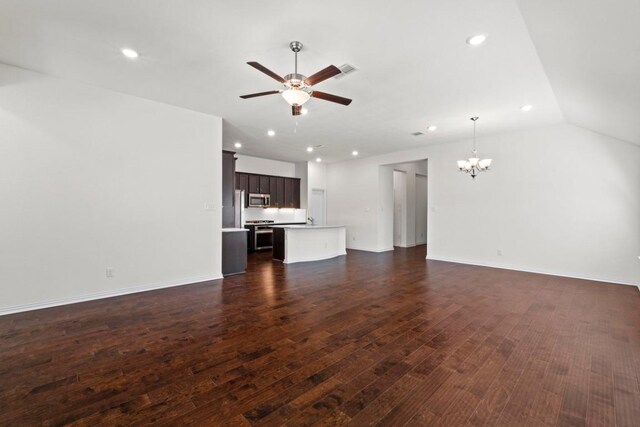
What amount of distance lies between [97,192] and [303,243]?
4.16 metres

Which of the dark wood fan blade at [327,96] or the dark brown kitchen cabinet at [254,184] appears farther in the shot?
the dark brown kitchen cabinet at [254,184]

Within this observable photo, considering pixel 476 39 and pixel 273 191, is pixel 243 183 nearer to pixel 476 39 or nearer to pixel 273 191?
pixel 273 191

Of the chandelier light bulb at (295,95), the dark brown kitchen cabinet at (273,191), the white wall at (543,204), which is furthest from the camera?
the dark brown kitchen cabinet at (273,191)

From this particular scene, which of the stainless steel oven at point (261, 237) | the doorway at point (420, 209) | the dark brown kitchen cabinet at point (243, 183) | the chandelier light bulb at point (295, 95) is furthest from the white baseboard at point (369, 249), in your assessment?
the chandelier light bulb at point (295, 95)

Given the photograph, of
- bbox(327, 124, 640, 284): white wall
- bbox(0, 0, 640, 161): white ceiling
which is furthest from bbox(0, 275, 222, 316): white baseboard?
bbox(327, 124, 640, 284): white wall

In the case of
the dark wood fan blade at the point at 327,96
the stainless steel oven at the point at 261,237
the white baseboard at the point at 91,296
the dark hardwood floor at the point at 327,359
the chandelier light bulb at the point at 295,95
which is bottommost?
the dark hardwood floor at the point at 327,359

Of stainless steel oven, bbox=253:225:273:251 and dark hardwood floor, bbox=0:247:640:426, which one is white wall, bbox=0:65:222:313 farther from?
stainless steel oven, bbox=253:225:273:251

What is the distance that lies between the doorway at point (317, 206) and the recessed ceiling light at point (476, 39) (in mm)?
7256

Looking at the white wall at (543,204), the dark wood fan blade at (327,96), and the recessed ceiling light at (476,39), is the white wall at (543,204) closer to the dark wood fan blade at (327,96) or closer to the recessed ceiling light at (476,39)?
the recessed ceiling light at (476,39)

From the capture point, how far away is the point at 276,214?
31.3ft

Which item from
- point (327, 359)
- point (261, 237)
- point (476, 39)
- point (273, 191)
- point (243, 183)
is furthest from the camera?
point (273, 191)

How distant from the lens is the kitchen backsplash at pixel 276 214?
29.2 feet

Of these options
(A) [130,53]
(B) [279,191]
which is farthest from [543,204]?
(A) [130,53]

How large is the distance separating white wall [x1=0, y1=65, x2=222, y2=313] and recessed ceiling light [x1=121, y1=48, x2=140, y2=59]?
1.30 m
